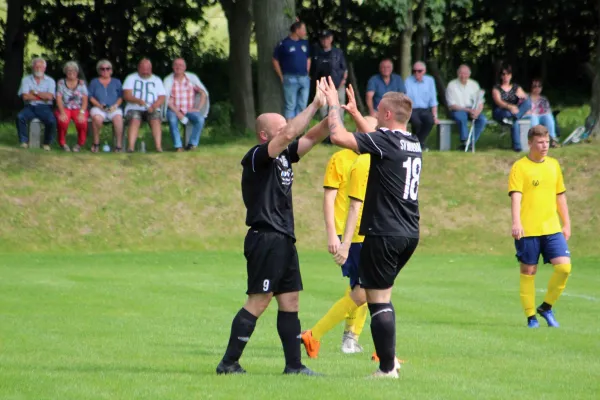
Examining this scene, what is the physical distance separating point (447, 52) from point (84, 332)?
79.0 ft

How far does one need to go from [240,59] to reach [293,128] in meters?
21.7

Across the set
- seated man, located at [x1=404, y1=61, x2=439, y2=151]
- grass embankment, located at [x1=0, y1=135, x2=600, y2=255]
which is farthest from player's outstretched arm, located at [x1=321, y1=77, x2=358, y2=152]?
seated man, located at [x1=404, y1=61, x2=439, y2=151]

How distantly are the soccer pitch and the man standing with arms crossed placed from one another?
15.0 inches

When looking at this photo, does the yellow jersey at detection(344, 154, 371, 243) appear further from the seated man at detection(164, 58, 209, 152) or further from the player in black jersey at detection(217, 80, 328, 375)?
the seated man at detection(164, 58, 209, 152)

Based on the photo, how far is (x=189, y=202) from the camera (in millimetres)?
22719

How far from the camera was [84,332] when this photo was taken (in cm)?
1152

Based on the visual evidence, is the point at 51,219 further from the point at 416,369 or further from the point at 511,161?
the point at 416,369

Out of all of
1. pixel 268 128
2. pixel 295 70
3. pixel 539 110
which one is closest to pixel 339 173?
pixel 268 128

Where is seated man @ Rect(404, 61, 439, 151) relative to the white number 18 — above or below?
above

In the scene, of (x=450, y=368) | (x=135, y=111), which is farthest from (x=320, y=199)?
Result: (x=450, y=368)

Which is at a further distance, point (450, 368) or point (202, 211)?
point (202, 211)

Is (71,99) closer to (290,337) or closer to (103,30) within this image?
(103,30)

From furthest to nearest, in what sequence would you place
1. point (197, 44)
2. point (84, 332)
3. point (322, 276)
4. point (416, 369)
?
1. point (197, 44)
2. point (322, 276)
3. point (84, 332)
4. point (416, 369)

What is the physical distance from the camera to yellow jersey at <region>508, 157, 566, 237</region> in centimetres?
1262
